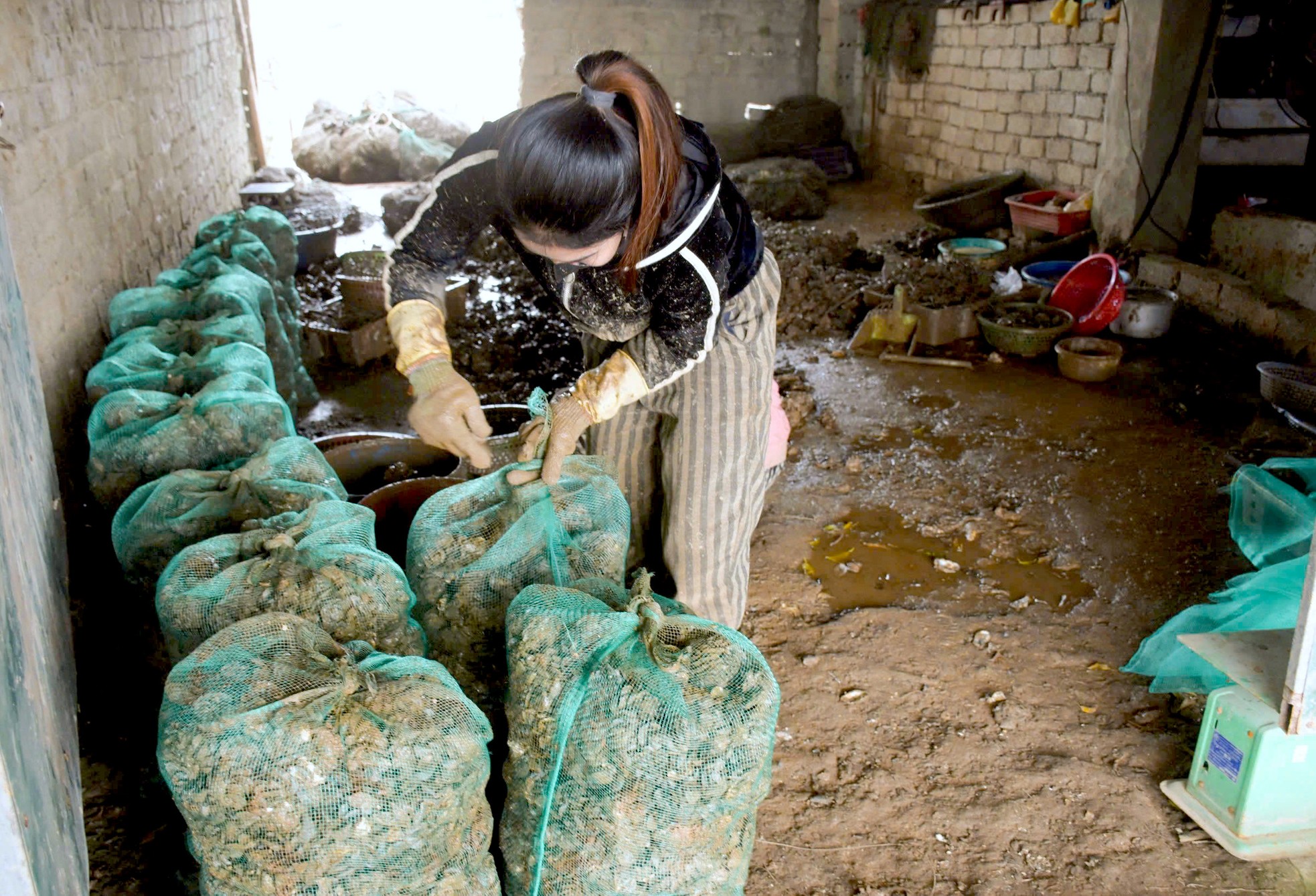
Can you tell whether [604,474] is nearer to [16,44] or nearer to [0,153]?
[0,153]

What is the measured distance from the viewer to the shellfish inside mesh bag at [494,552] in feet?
6.16

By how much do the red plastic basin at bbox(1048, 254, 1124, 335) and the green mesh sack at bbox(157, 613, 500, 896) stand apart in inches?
191

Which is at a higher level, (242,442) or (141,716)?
(242,442)

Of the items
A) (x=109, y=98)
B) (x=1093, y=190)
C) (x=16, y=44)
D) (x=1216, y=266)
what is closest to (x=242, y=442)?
(x=16, y=44)

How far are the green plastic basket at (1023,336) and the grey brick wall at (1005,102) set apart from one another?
245 centimetres

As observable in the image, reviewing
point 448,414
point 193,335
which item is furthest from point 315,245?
point 448,414

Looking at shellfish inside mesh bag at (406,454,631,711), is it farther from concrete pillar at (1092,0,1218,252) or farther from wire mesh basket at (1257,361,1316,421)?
concrete pillar at (1092,0,1218,252)

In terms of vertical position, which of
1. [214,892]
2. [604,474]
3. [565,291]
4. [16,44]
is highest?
[16,44]

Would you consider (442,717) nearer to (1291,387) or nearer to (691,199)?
(691,199)

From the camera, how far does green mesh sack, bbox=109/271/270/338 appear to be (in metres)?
3.06

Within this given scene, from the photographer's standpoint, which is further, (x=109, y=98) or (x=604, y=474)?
(x=109, y=98)

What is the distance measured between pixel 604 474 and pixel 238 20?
730 centimetres

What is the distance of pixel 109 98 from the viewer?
386 centimetres

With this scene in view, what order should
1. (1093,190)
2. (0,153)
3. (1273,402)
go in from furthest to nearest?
(1093,190) < (1273,402) < (0,153)
